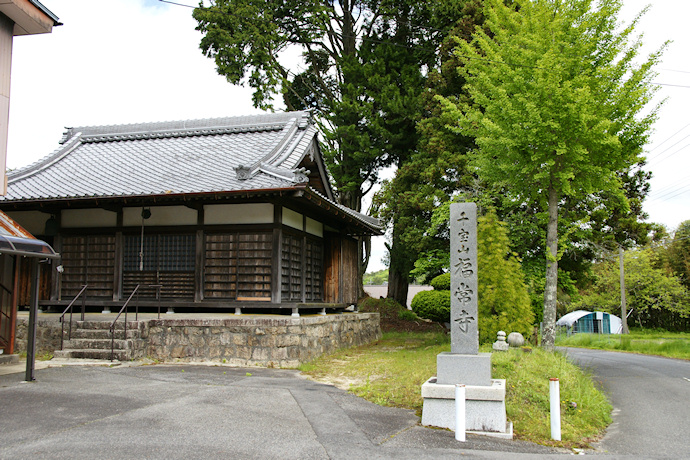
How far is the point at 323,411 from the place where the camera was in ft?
25.8

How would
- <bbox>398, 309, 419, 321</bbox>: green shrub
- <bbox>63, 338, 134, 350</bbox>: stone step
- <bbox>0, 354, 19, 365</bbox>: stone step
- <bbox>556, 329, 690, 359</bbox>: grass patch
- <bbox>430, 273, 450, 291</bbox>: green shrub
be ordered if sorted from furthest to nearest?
<bbox>398, 309, 419, 321</bbox>: green shrub → <bbox>430, 273, 450, 291</bbox>: green shrub → <bbox>556, 329, 690, 359</bbox>: grass patch → <bbox>63, 338, 134, 350</bbox>: stone step → <bbox>0, 354, 19, 365</bbox>: stone step

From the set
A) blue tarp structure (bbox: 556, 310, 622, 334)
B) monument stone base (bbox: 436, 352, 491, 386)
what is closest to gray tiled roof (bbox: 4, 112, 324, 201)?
monument stone base (bbox: 436, 352, 491, 386)

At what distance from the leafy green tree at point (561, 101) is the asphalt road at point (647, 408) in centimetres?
230

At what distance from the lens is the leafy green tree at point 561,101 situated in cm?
1305

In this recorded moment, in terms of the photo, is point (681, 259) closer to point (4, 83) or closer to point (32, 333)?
point (32, 333)

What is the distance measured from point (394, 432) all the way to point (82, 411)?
4298mm

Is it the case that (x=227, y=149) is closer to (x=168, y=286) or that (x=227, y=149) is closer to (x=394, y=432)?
(x=168, y=286)

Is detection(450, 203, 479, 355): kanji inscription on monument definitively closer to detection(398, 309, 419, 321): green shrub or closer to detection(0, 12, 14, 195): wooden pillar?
detection(0, 12, 14, 195): wooden pillar

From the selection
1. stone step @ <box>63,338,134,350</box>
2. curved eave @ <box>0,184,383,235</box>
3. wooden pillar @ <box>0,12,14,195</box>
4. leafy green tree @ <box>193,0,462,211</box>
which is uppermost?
leafy green tree @ <box>193,0,462,211</box>

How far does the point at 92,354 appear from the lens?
38.8 feet

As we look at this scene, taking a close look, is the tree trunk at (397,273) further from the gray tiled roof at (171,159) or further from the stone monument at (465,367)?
the stone monument at (465,367)

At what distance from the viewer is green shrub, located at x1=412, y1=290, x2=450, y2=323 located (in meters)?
20.7

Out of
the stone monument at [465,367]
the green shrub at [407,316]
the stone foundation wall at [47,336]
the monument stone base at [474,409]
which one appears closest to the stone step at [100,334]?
the stone foundation wall at [47,336]

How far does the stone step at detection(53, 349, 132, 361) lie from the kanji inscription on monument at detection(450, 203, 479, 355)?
776cm
